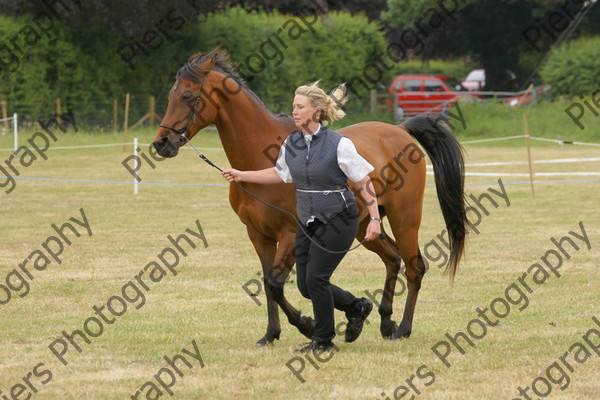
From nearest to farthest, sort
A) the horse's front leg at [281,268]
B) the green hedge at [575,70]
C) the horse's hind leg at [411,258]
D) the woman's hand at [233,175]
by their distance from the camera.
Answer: the woman's hand at [233,175] < the horse's front leg at [281,268] < the horse's hind leg at [411,258] < the green hedge at [575,70]

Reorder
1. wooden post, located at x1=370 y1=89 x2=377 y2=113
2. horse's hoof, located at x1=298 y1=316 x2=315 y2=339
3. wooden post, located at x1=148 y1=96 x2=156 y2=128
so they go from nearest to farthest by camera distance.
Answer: horse's hoof, located at x1=298 y1=316 x2=315 y2=339 < wooden post, located at x1=148 y1=96 x2=156 y2=128 < wooden post, located at x1=370 y1=89 x2=377 y2=113

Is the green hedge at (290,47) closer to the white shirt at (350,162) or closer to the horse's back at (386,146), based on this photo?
the horse's back at (386,146)

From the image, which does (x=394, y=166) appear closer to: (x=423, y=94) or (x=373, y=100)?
(x=373, y=100)

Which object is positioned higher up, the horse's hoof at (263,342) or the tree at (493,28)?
the horse's hoof at (263,342)

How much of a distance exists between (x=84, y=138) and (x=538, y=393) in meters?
24.4

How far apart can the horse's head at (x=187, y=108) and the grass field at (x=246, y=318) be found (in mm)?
1439

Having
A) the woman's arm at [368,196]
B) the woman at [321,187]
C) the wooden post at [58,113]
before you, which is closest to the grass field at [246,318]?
the woman at [321,187]

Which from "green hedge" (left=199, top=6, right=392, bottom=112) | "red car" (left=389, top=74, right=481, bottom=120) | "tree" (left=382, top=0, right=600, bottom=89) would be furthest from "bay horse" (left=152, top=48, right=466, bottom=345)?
"tree" (left=382, top=0, right=600, bottom=89)

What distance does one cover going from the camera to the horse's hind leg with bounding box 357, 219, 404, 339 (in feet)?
23.7

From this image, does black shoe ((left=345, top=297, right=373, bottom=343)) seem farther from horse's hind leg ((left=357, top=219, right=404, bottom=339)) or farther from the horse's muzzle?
the horse's muzzle

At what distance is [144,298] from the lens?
893 centimetres

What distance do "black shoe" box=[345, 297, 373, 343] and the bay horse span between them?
0.87 feet

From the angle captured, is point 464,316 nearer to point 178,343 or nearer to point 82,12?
point 178,343

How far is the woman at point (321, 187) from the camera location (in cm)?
620
